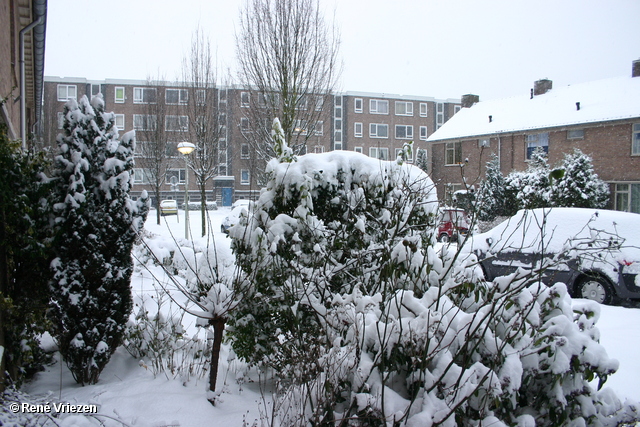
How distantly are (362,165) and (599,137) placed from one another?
2414cm

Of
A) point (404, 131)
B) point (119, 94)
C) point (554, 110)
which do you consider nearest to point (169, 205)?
point (119, 94)

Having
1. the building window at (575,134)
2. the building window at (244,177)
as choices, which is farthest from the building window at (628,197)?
the building window at (244,177)

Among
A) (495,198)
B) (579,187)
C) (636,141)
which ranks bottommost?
(495,198)

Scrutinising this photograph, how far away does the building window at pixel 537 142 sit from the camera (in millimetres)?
25734

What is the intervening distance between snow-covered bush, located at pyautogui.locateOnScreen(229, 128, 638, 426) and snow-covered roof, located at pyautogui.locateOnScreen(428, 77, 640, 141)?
24.2 m

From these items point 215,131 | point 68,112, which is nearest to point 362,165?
point 68,112

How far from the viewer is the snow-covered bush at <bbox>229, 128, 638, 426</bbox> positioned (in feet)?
8.20

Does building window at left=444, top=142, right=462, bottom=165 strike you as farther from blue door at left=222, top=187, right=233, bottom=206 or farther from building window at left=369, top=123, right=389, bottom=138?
blue door at left=222, top=187, right=233, bottom=206

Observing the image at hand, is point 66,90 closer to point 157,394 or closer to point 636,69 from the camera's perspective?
point 636,69

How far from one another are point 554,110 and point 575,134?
8.14 ft

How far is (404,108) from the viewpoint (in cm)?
4953

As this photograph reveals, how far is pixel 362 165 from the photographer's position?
462 cm

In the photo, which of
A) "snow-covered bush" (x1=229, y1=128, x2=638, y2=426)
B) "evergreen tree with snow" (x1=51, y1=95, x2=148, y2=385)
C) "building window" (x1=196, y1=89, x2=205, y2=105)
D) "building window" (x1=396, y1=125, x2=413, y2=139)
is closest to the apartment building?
"evergreen tree with snow" (x1=51, y1=95, x2=148, y2=385)

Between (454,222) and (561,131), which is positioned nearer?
(454,222)
